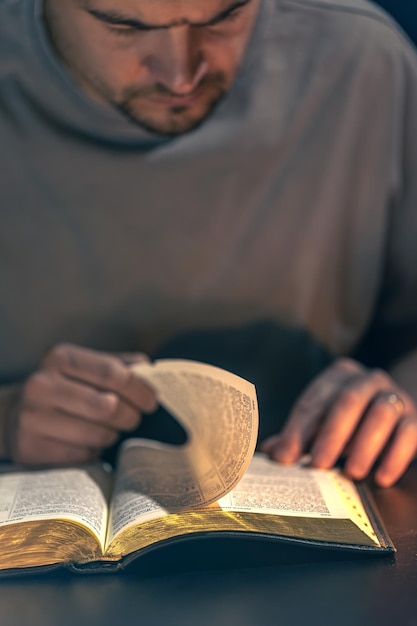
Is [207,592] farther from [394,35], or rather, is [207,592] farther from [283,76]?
[394,35]

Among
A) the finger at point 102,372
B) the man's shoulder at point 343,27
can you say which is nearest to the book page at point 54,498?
the finger at point 102,372

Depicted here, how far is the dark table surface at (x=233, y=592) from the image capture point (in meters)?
0.64

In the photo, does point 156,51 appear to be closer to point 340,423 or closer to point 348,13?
point 348,13

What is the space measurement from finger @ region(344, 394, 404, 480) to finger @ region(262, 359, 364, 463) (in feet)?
0.21

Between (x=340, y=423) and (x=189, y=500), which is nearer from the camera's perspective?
(x=189, y=500)

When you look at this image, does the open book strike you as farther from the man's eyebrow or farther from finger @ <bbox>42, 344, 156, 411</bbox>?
the man's eyebrow

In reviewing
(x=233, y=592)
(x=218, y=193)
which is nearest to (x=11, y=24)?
(x=218, y=193)

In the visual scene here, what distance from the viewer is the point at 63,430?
3.37 ft

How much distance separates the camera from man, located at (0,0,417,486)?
1188mm

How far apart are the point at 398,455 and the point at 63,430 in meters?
0.42

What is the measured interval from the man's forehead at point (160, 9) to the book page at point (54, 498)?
23.6 inches

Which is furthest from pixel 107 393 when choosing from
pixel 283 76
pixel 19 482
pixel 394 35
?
pixel 394 35

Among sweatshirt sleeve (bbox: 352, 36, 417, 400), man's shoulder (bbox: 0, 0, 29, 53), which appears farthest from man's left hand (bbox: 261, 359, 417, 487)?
man's shoulder (bbox: 0, 0, 29, 53)

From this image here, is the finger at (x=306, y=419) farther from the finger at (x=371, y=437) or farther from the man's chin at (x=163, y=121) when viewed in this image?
the man's chin at (x=163, y=121)
